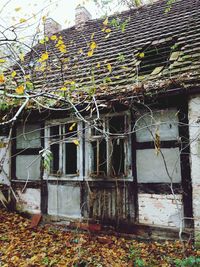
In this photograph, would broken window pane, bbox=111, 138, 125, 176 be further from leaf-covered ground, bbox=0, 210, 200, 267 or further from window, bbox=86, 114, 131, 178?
leaf-covered ground, bbox=0, 210, 200, 267

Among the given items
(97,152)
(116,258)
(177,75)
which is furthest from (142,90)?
(116,258)

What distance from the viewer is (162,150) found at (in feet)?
17.5

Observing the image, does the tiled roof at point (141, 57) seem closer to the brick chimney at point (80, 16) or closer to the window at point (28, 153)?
the window at point (28, 153)

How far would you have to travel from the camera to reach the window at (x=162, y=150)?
5.19m

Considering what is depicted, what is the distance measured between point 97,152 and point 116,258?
234cm

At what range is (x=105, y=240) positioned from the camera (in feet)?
17.8

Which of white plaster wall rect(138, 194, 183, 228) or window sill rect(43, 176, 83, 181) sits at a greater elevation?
window sill rect(43, 176, 83, 181)

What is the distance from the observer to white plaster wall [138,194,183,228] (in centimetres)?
508

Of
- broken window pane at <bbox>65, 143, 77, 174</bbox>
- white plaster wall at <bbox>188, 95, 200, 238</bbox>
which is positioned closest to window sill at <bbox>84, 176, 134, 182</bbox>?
broken window pane at <bbox>65, 143, 77, 174</bbox>

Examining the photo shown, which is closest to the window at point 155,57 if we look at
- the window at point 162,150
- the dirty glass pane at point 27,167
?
the window at point 162,150

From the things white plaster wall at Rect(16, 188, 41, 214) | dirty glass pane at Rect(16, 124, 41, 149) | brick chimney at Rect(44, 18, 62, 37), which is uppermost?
brick chimney at Rect(44, 18, 62, 37)

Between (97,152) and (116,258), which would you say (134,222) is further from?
(97,152)

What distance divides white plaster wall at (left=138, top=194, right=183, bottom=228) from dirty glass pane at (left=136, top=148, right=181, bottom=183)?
1.14ft

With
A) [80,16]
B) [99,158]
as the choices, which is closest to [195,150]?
[99,158]
